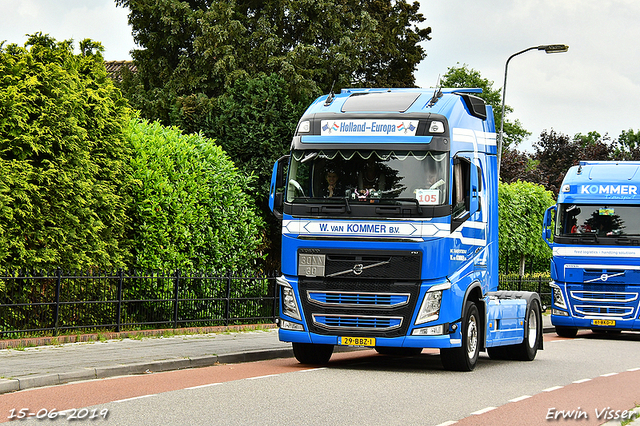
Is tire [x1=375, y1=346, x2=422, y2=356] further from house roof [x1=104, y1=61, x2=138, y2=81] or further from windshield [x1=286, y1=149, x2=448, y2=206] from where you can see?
house roof [x1=104, y1=61, x2=138, y2=81]

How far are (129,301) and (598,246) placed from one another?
11192 millimetres

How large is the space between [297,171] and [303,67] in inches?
717

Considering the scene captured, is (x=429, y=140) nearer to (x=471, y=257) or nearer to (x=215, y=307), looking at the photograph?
(x=471, y=257)

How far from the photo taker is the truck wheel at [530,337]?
54.0 feet

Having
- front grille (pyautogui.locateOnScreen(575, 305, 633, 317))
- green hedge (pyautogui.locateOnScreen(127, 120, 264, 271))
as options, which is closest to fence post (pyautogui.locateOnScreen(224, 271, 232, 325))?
green hedge (pyautogui.locateOnScreen(127, 120, 264, 271))

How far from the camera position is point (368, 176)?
12883 millimetres

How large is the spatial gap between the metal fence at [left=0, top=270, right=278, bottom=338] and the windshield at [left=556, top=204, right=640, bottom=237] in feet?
23.6

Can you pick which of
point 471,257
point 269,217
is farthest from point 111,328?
point 269,217

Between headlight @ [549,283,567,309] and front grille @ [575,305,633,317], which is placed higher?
headlight @ [549,283,567,309]

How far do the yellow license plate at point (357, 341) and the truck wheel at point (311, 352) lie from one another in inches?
45.5

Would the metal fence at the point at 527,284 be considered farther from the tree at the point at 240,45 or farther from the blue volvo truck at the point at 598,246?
the tree at the point at 240,45

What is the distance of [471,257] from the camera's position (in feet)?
45.0

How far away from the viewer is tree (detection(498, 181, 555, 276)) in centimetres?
3472

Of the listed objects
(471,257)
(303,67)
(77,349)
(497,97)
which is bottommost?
(77,349)
